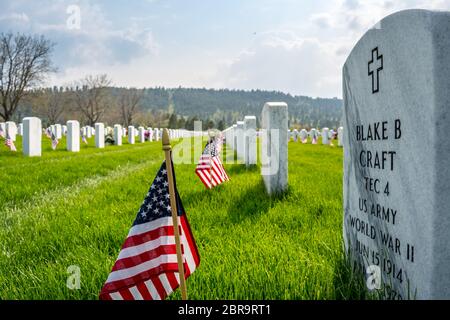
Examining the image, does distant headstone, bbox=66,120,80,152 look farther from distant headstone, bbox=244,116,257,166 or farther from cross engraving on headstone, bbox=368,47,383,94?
cross engraving on headstone, bbox=368,47,383,94

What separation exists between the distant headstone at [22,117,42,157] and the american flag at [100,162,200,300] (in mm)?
12237

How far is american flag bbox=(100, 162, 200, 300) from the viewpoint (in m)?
1.90

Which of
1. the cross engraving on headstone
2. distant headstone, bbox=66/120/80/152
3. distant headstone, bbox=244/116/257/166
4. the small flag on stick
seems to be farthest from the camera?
distant headstone, bbox=66/120/80/152

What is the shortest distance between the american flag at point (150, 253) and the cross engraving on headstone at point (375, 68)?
53.0 inches

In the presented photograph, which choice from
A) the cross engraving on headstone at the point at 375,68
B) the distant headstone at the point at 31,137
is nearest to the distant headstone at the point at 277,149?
the cross engraving on headstone at the point at 375,68

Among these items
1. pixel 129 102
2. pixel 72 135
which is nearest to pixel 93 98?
pixel 129 102

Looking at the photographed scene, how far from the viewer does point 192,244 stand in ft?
6.58

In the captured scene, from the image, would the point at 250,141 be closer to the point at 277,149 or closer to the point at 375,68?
the point at 277,149

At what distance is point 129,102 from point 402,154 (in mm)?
84274

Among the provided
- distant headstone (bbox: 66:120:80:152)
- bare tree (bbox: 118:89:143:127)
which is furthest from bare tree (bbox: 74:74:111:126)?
distant headstone (bbox: 66:120:80:152)

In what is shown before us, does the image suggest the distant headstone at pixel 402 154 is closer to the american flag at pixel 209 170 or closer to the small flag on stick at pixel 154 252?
the small flag on stick at pixel 154 252

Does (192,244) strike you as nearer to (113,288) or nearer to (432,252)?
(113,288)

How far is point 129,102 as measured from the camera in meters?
82.6
